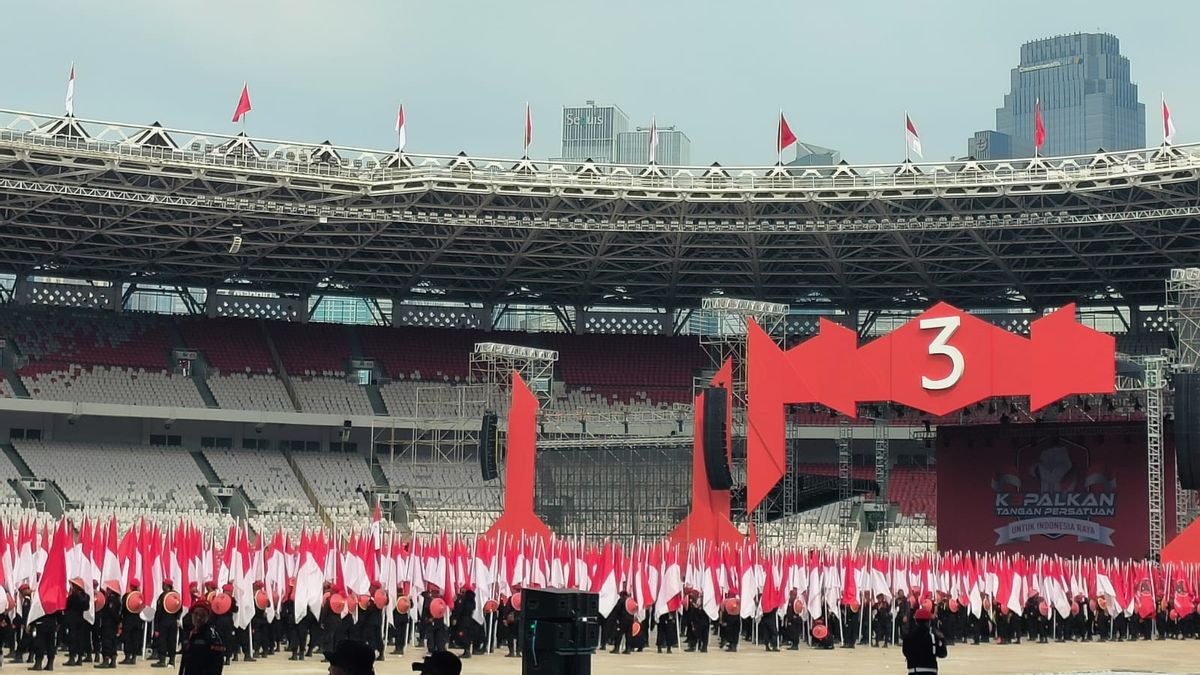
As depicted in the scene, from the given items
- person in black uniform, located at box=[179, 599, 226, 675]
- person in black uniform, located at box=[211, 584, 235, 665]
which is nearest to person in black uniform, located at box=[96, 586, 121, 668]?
person in black uniform, located at box=[211, 584, 235, 665]

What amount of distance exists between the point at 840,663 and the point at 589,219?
1021 inches

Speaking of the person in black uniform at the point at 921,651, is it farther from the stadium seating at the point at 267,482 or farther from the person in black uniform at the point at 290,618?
the stadium seating at the point at 267,482

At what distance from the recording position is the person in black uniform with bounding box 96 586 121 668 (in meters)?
20.8

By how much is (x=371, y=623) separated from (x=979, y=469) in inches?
1060

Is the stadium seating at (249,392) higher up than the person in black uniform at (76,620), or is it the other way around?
the stadium seating at (249,392)

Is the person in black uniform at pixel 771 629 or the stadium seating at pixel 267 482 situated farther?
the stadium seating at pixel 267 482

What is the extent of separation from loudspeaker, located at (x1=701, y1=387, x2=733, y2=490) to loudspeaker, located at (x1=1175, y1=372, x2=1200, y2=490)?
1071 cm

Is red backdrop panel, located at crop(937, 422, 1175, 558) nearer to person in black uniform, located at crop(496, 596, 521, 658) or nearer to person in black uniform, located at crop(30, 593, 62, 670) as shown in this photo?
person in black uniform, located at crop(496, 596, 521, 658)

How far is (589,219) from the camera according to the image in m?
48.2

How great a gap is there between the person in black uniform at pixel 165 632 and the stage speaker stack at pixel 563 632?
12.1 metres

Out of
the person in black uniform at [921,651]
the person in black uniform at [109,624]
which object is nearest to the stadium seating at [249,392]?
the person in black uniform at [109,624]

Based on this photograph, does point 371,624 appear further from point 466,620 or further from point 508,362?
point 508,362

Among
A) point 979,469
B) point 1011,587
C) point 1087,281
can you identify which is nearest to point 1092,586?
point 1011,587

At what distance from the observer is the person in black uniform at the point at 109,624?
68.1 feet
